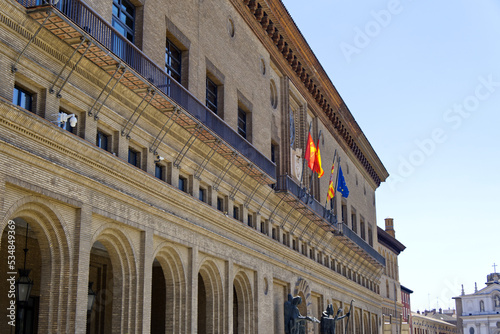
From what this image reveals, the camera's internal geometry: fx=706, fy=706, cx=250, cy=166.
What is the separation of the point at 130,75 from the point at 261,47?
17077 mm

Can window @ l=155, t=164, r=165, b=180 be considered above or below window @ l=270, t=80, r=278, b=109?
below

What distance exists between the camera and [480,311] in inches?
6457

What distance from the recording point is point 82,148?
1998 centimetres

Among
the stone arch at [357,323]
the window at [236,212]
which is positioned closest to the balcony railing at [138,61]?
the window at [236,212]

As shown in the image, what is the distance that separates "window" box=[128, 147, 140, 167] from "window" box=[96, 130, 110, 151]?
1.36 m

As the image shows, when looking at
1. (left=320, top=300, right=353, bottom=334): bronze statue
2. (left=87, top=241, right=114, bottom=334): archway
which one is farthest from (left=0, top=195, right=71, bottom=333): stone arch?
(left=320, top=300, right=353, bottom=334): bronze statue

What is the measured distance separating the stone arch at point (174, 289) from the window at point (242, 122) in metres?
10.3

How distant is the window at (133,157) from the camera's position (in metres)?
23.7

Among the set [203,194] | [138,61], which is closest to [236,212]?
[203,194]

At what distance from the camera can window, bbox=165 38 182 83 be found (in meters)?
A: 27.4

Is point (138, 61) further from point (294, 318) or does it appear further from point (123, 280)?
point (294, 318)

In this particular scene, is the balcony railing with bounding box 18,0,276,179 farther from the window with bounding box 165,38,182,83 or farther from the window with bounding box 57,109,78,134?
the window with bounding box 57,109,78,134

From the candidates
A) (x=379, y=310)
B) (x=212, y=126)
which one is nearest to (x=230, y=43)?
(x=212, y=126)

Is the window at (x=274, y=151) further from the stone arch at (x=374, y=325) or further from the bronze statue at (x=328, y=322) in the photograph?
the stone arch at (x=374, y=325)
